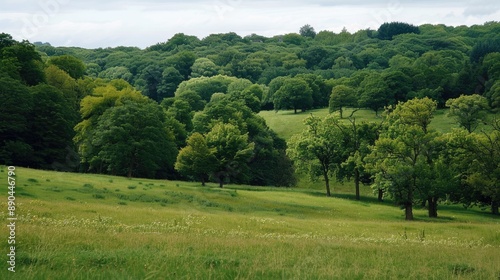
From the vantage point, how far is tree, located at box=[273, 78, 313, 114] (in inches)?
5531

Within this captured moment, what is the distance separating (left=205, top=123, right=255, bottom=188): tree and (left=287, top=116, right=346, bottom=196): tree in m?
7.63

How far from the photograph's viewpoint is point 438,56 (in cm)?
18612

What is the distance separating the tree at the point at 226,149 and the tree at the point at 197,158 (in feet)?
4.87

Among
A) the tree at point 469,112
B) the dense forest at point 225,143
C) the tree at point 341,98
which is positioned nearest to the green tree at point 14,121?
the dense forest at point 225,143

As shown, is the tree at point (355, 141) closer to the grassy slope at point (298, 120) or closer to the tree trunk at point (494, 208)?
the tree trunk at point (494, 208)

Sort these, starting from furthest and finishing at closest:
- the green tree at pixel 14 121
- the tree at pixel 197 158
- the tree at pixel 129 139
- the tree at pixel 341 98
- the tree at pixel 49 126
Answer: the tree at pixel 341 98
the tree at pixel 49 126
the tree at pixel 129 139
the tree at pixel 197 158
the green tree at pixel 14 121

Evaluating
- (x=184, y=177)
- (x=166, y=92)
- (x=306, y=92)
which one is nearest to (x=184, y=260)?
(x=184, y=177)

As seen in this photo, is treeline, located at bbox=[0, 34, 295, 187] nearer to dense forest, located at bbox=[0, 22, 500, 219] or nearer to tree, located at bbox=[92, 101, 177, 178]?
tree, located at bbox=[92, 101, 177, 178]

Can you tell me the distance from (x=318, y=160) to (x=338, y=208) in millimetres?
19587

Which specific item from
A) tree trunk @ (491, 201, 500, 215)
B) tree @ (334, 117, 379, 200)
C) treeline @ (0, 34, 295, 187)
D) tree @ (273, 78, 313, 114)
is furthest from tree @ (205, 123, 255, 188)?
tree @ (273, 78, 313, 114)

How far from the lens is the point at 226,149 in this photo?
228 feet

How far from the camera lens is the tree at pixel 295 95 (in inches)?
5531

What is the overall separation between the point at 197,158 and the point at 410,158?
2513 cm

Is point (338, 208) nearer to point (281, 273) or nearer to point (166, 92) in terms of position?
Answer: point (281, 273)
